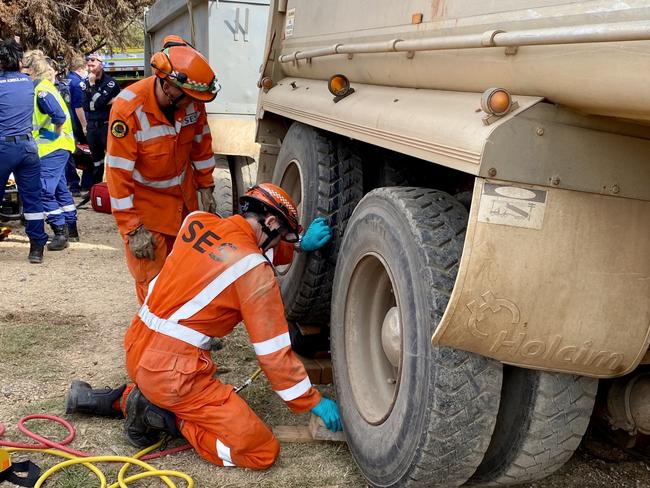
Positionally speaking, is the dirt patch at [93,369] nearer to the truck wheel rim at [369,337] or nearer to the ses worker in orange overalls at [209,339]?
the ses worker in orange overalls at [209,339]

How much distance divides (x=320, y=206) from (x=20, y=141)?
390 cm

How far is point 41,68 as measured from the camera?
693cm

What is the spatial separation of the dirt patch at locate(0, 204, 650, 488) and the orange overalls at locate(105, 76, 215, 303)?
2.04 ft

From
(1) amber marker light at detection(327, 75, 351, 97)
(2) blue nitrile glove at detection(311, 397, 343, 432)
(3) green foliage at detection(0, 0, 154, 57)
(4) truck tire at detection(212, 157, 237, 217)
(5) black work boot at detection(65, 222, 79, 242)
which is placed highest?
(3) green foliage at detection(0, 0, 154, 57)

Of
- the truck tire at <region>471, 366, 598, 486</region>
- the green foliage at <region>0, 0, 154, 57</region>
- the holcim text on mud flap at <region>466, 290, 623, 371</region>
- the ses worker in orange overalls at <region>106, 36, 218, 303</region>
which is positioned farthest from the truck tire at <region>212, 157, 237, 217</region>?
the green foliage at <region>0, 0, 154, 57</region>

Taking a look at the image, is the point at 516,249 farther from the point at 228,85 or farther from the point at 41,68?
the point at 41,68

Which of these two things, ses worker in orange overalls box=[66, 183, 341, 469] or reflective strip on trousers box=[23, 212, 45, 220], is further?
reflective strip on trousers box=[23, 212, 45, 220]

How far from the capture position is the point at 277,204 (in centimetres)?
315

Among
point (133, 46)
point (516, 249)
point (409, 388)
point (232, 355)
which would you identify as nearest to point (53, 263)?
point (232, 355)

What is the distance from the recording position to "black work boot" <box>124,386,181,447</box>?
3.06 metres

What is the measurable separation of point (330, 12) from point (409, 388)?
6.98 feet

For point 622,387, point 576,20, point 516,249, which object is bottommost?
point 622,387

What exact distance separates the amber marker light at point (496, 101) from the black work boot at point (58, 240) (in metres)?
6.04

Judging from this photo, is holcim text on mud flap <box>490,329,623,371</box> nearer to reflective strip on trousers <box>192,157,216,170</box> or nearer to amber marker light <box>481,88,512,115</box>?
amber marker light <box>481,88,512,115</box>
